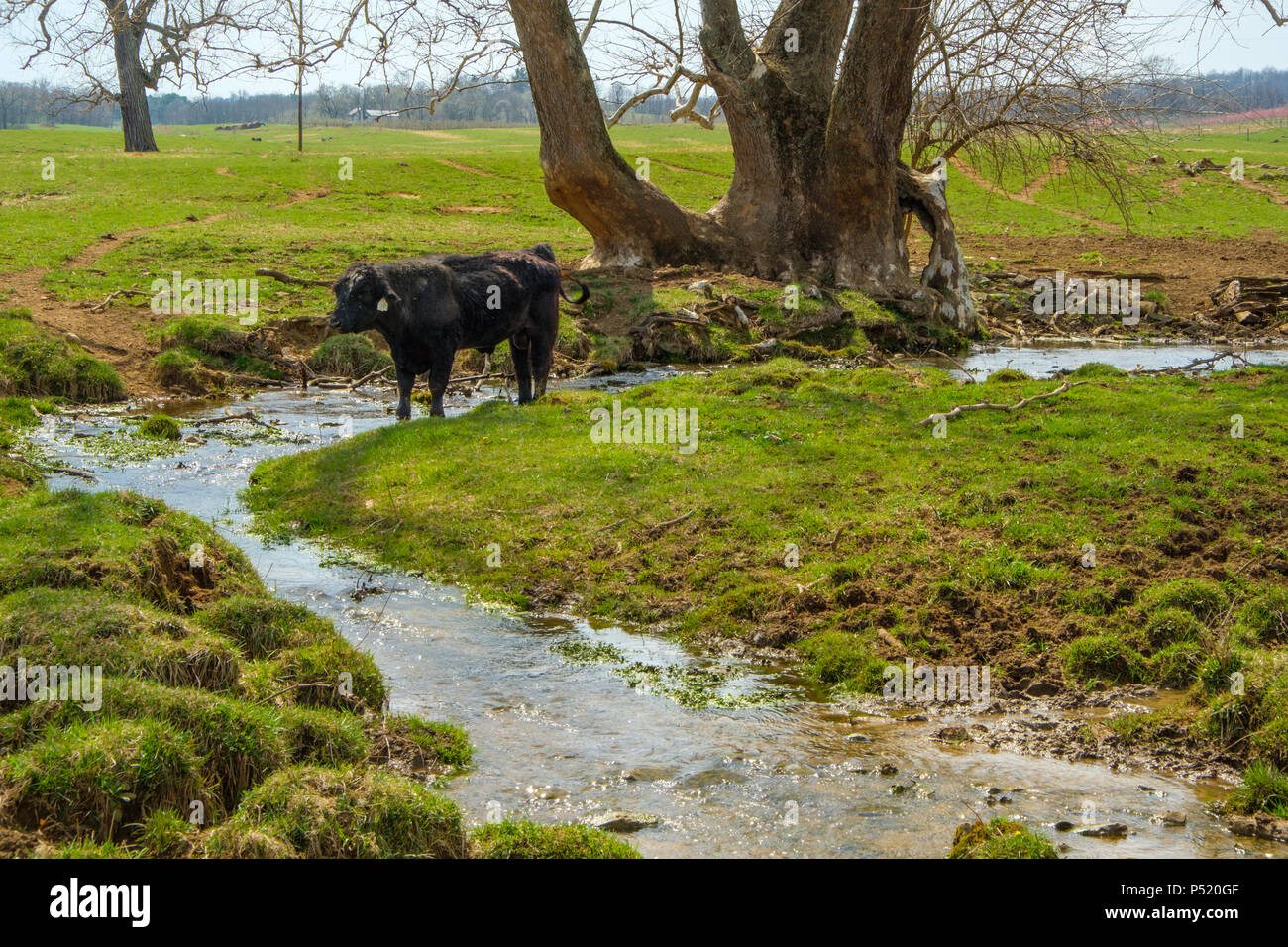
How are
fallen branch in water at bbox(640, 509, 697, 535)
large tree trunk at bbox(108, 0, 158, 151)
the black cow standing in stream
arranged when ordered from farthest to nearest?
large tree trunk at bbox(108, 0, 158, 151) → the black cow standing in stream → fallen branch in water at bbox(640, 509, 697, 535)

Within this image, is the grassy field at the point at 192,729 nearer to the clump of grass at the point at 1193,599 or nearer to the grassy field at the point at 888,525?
the grassy field at the point at 888,525

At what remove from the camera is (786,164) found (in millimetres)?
24281

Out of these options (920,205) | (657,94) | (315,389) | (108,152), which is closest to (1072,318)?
(920,205)

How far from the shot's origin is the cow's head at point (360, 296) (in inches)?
552

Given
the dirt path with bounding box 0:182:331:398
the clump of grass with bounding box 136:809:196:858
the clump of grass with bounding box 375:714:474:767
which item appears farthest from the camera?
the dirt path with bounding box 0:182:331:398

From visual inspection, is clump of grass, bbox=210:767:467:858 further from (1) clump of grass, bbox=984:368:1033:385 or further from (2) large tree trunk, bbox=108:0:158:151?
(2) large tree trunk, bbox=108:0:158:151

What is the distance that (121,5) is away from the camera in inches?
731

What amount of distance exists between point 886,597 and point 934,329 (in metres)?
15.0

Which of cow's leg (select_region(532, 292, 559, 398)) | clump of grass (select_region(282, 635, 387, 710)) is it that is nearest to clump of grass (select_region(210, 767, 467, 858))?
clump of grass (select_region(282, 635, 387, 710))

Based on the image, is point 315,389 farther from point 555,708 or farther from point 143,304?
point 555,708

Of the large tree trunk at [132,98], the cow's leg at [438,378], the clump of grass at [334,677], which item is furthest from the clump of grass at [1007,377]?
the large tree trunk at [132,98]

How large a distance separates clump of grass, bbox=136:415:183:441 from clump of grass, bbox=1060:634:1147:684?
450 inches

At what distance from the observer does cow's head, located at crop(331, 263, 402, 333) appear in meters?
14.0

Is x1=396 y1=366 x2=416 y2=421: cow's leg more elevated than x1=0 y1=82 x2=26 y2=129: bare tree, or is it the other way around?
x1=0 y1=82 x2=26 y2=129: bare tree
